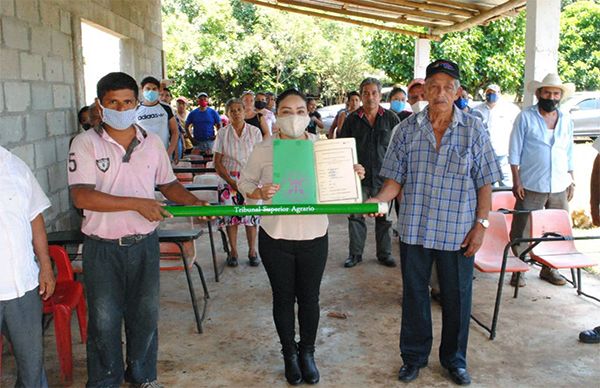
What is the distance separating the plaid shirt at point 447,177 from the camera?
3383mm

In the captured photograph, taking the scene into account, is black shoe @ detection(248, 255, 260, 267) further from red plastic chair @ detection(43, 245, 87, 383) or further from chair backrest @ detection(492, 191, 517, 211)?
chair backrest @ detection(492, 191, 517, 211)

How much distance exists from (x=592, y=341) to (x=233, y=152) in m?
3.77

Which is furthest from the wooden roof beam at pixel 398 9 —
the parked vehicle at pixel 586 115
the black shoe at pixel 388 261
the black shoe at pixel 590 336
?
the parked vehicle at pixel 586 115

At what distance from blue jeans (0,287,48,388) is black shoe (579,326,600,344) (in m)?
3.63

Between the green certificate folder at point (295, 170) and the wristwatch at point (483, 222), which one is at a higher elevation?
the green certificate folder at point (295, 170)

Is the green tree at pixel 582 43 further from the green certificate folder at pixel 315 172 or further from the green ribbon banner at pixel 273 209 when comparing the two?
the green ribbon banner at pixel 273 209

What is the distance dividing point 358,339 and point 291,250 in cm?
127

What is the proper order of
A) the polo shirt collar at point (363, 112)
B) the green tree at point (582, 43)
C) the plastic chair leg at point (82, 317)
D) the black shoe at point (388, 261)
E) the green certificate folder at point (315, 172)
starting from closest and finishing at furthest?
the green certificate folder at point (315, 172), the plastic chair leg at point (82, 317), the polo shirt collar at point (363, 112), the black shoe at point (388, 261), the green tree at point (582, 43)

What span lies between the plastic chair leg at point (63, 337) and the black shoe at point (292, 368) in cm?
137

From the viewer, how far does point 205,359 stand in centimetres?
401

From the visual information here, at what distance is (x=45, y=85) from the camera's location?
5367 mm

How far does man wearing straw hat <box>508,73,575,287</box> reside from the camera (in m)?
5.22

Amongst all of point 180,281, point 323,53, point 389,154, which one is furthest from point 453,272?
point 323,53

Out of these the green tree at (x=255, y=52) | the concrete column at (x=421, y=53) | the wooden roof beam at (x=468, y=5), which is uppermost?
the green tree at (x=255, y=52)
